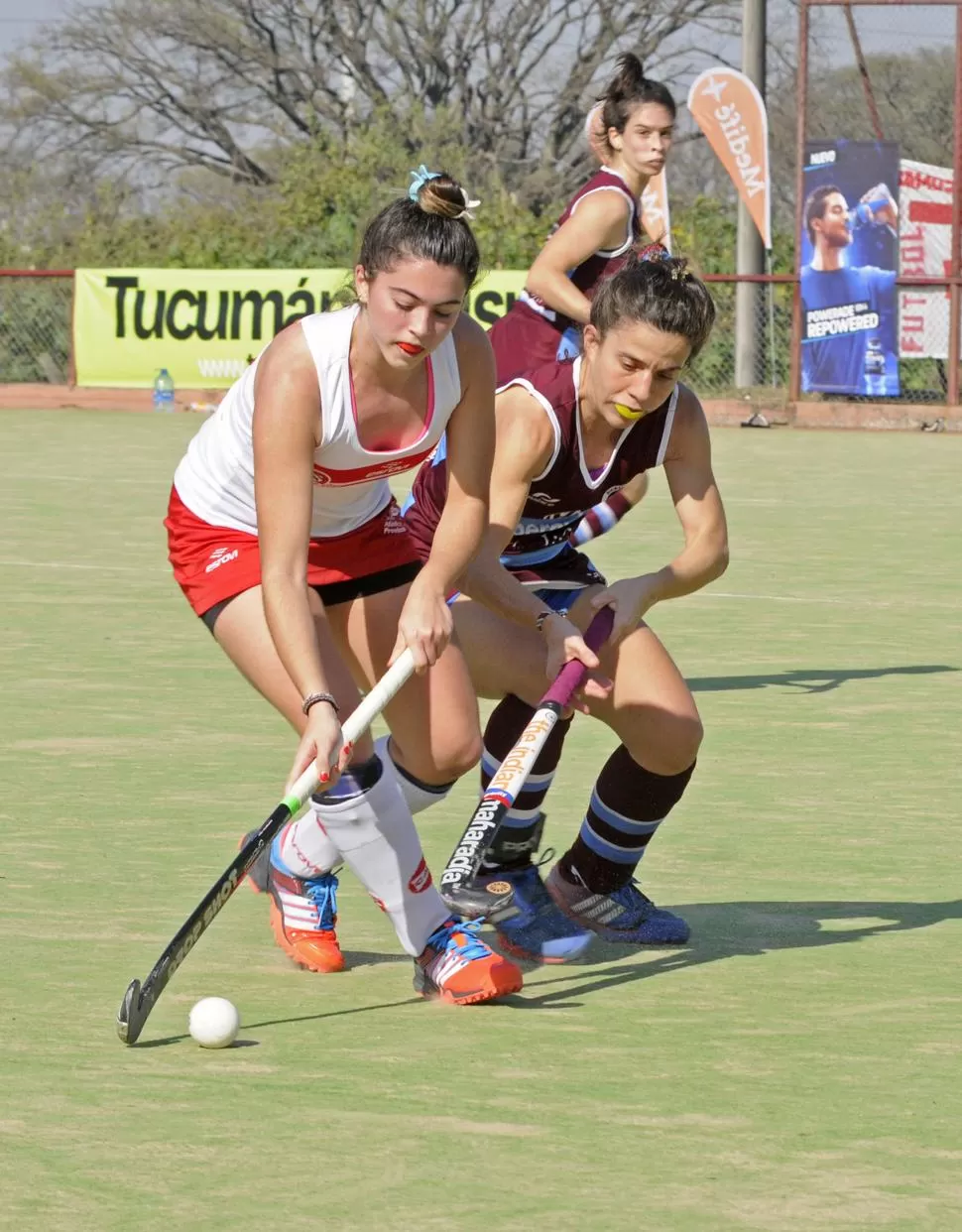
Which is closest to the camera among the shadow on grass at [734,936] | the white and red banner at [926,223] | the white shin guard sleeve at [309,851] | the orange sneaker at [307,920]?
the shadow on grass at [734,936]

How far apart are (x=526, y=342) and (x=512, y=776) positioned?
351cm

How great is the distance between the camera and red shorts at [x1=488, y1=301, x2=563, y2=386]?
7.62 meters

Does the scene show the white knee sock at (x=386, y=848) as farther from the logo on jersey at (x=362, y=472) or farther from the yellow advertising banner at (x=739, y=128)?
the yellow advertising banner at (x=739, y=128)

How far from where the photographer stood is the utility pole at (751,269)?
2331 cm

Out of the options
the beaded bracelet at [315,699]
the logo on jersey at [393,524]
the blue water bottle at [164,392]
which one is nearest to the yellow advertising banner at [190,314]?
the blue water bottle at [164,392]

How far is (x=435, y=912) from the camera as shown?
14.2 ft

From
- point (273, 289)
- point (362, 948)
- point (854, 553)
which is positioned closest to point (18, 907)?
point (362, 948)

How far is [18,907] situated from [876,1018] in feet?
5.80

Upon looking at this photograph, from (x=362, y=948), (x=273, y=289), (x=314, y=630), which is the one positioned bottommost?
(x=362, y=948)

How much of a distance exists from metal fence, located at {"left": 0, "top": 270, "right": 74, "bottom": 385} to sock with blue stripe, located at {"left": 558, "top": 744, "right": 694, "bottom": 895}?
21399mm

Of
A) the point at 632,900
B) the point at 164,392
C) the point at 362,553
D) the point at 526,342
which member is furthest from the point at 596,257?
the point at 164,392

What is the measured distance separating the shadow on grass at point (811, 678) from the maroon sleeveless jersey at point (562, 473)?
2748mm

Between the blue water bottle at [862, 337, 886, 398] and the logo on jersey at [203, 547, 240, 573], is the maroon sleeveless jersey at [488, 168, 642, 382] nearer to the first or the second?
the logo on jersey at [203, 547, 240, 573]

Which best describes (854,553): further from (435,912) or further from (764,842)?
(435,912)
